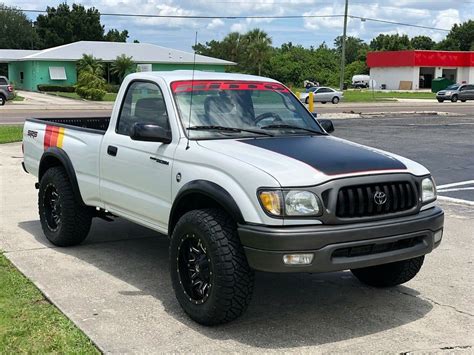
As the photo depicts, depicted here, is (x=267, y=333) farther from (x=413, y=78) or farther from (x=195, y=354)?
(x=413, y=78)

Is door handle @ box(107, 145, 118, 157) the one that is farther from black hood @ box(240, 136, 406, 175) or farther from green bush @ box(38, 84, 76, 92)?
green bush @ box(38, 84, 76, 92)

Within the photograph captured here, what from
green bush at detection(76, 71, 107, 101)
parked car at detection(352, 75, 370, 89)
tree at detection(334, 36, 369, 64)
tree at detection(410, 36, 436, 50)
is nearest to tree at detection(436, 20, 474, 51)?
tree at detection(410, 36, 436, 50)

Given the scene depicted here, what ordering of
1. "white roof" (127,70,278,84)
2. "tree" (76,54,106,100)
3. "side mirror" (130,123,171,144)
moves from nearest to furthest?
"side mirror" (130,123,171,144)
"white roof" (127,70,278,84)
"tree" (76,54,106,100)

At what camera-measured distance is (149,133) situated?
16.3 ft

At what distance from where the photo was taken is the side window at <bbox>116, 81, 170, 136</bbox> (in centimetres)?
545

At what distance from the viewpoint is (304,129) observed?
18.6ft

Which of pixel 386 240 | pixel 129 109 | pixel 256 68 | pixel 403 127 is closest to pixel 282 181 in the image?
pixel 386 240

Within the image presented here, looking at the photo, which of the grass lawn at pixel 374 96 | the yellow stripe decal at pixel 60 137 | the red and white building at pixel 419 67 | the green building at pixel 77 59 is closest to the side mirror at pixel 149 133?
the yellow stripe decal at pixel 60 137

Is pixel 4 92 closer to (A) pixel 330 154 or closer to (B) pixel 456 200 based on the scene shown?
(B) pixel 456 200

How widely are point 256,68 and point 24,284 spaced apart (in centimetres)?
7481

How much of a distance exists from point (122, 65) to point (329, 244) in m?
52.9

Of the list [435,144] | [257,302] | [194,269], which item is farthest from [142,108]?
[435,144]

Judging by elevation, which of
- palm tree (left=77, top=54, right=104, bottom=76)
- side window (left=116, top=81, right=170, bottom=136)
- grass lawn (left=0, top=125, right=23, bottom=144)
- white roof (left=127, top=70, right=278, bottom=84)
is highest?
palm tree (left=77, top=54, right=104, bottom=76)

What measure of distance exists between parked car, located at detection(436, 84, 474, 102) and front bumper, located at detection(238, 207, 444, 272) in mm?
49300
